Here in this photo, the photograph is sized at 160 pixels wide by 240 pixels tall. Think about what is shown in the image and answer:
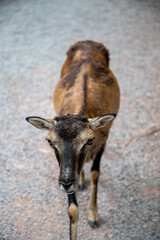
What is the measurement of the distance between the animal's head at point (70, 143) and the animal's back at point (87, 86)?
0.60m

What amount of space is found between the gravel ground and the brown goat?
73 centimetres

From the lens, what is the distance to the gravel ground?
5.57 meters

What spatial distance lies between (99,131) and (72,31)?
28.4 ft

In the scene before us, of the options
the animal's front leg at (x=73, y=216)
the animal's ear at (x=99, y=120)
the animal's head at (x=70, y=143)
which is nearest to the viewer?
the animal's head at (x=70, y=143)

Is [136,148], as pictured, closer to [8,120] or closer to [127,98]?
[127,98]

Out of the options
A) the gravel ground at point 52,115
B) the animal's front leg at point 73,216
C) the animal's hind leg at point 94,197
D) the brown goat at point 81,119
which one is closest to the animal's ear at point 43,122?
Result: the brown goat at point 81,119

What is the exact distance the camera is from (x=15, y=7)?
1443 cm

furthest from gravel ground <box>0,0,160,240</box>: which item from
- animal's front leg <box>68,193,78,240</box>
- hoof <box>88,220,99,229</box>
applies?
animal's front leg <box>68,193,78,240</box>

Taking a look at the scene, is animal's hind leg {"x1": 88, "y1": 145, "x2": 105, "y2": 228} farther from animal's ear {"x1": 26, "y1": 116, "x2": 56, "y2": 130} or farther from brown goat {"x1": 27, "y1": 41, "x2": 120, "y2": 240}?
animal's ear {"x1": 26, "y1": 116, "x2": 56, "y2": 130}

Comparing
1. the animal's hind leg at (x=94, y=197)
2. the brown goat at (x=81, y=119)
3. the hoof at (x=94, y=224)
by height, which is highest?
the brown goat at (x=81, y=119)

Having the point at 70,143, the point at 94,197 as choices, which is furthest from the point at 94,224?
the point at 70,143

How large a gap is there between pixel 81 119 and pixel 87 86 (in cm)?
135

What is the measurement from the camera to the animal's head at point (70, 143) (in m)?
3.78

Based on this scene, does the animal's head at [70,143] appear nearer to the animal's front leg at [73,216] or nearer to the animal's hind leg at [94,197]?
the animal's front leg at [73,216]
